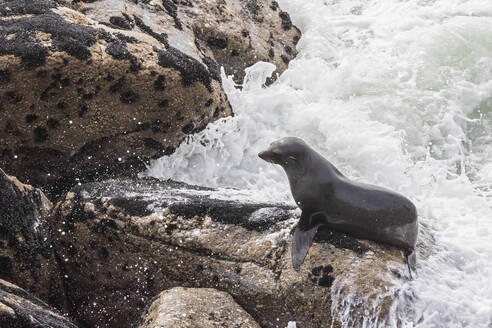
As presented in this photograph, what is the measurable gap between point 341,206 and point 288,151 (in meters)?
0.57

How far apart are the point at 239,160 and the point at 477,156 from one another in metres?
2.80

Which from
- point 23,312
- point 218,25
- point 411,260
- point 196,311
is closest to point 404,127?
point 218,25

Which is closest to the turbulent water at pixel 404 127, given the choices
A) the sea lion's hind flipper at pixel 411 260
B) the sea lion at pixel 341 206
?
the sea lion's hind flipper at pixel 411 260

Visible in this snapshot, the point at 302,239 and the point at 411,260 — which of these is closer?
the point at 302,239

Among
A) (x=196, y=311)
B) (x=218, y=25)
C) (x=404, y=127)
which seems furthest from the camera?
(x=404, y=127)

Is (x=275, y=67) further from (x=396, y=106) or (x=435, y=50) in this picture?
(x=435, y=50)

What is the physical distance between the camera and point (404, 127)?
6.88 m

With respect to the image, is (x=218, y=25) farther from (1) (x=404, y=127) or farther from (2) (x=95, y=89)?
(1) (x=404, y=127)

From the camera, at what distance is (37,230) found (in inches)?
169

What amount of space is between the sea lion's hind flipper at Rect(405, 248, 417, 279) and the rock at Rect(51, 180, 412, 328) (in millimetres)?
66

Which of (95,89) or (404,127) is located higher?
(95,89)

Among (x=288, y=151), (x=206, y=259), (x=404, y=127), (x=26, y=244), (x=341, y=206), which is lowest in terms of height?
(x=404, y=127)

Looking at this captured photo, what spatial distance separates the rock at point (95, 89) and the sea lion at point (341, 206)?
5.10 feet

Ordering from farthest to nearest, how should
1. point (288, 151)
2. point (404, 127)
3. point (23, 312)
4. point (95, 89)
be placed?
point (404, 127) → point (95, 89) → point (288, 151) → point (23, 312)
